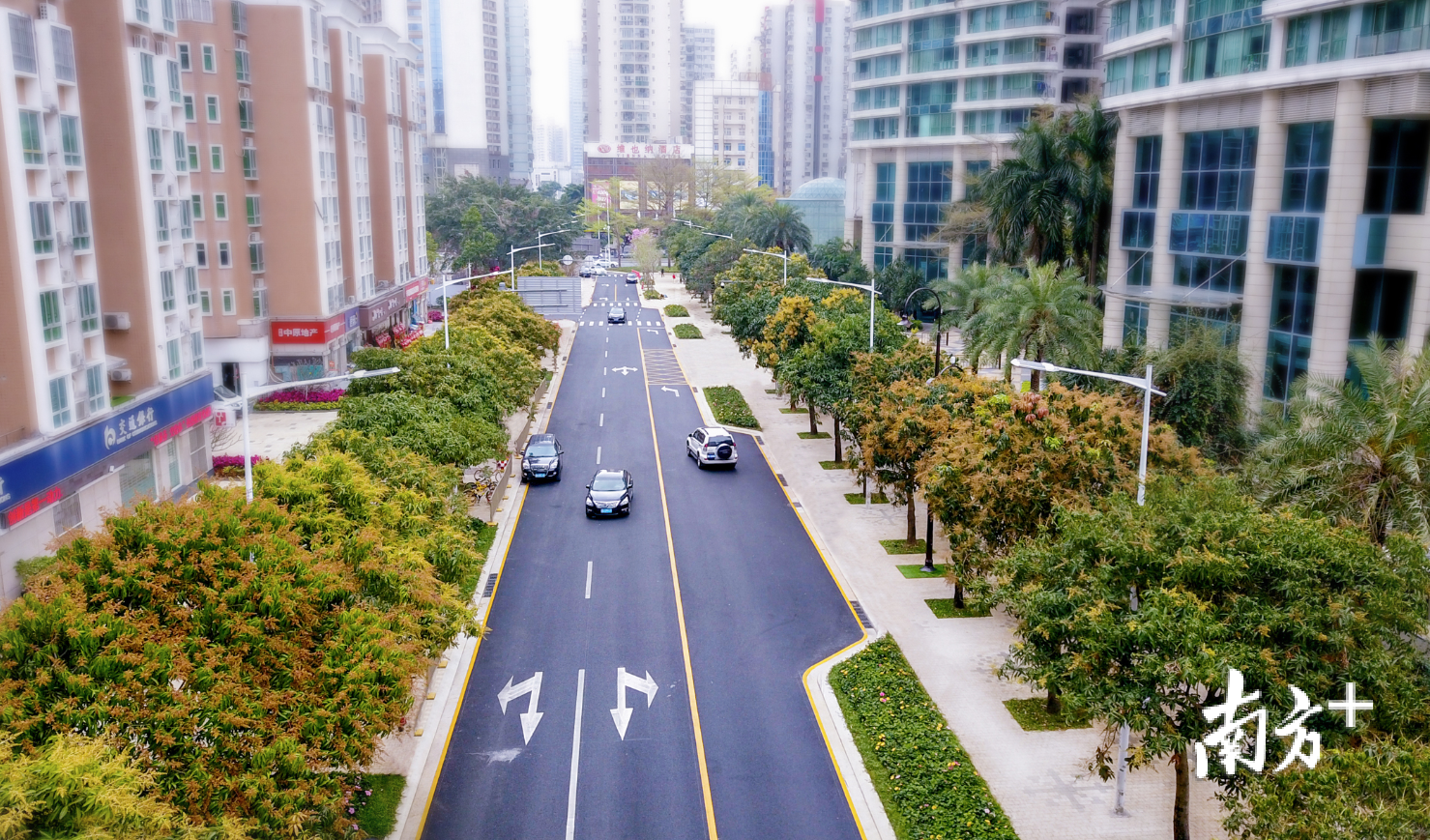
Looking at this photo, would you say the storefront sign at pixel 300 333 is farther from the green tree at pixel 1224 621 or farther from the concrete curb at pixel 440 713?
the green tree at pixel 1224 621

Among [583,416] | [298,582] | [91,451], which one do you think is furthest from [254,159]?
[298,582]

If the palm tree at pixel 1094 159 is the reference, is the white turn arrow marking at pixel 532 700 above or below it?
below

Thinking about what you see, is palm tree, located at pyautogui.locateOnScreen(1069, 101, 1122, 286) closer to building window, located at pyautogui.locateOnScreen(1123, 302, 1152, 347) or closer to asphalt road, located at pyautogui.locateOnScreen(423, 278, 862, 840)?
building window, located at pyautogui.locateOnScreen(1123, 302, 1152, 347)

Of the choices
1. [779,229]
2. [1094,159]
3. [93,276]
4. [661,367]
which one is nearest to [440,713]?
[93,276]

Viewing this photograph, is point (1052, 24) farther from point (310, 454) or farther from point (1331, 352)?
point (310, 454)

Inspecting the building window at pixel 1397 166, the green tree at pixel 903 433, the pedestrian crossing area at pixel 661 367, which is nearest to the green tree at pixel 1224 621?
the green tree at pixel 903 433

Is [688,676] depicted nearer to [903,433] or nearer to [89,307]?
[903,433]
